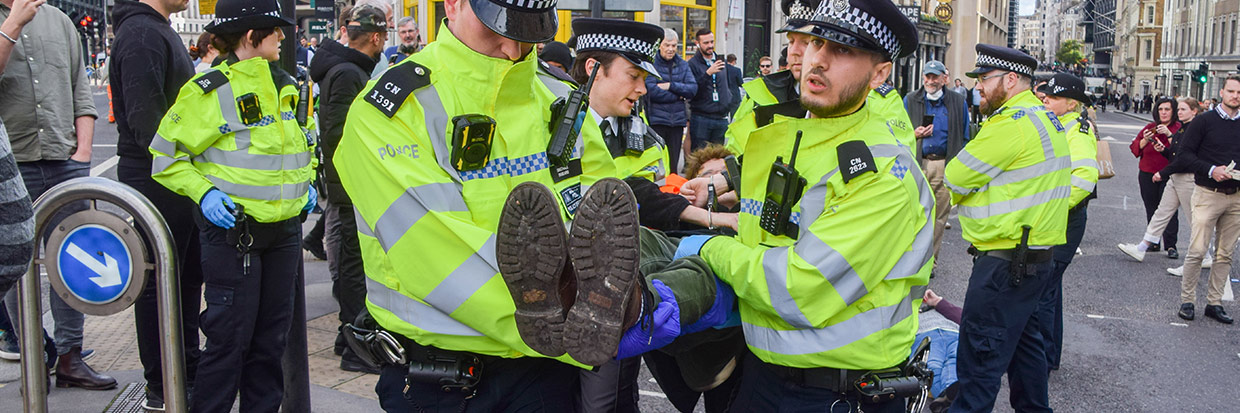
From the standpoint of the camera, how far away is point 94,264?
132 inches

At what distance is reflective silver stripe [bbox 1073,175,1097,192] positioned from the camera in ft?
20.2

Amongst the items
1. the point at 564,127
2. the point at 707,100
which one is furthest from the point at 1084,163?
the point at 707,100

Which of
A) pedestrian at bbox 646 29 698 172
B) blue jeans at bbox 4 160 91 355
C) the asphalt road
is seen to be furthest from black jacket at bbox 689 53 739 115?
blue jeans at bbox 4 160 91 355

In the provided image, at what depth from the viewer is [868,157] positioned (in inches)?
107

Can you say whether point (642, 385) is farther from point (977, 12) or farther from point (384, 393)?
point (977, 12)

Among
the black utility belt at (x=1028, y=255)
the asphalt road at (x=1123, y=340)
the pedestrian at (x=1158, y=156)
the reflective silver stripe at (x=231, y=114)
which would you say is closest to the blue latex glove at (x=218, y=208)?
the reflective silver stripe at (x=231, y=114)

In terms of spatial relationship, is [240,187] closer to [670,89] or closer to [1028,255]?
[1028,255]

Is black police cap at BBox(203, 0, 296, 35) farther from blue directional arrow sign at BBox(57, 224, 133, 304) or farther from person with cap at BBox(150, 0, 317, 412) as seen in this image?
blue directional arrow sign at BBox(57, 224, 133, 304)

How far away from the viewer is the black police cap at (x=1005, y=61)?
575 centimetres

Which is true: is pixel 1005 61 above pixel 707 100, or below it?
above

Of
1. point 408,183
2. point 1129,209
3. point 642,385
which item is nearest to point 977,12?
point 1129,209

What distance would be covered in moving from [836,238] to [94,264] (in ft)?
8.00

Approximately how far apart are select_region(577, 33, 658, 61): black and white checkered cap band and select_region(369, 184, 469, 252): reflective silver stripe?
1.99 meters

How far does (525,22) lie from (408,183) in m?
0.50
